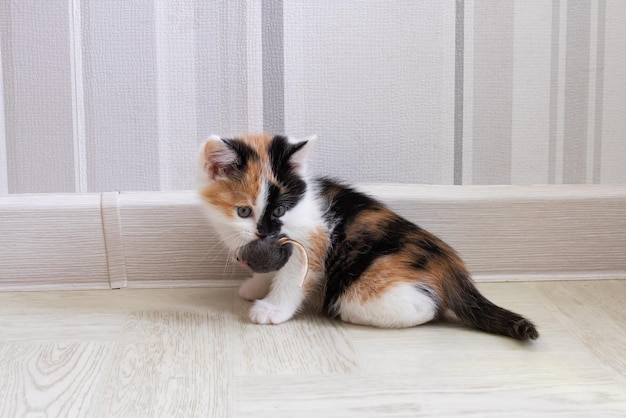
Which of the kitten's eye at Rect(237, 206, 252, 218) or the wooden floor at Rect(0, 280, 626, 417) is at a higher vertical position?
the kitten's eye at Rect(237, 206, 252, 218)

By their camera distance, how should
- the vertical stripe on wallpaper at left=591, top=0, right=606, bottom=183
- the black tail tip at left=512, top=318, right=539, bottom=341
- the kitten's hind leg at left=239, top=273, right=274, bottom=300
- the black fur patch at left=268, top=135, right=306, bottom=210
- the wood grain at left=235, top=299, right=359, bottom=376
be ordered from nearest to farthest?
the wood grain at left=235, top=299, right=359, bottom=376 < the black tail tip at left=512, top=318, right=539, bottom=341 < the black fur patch at left=268, top=135, right=306, bottom=210 < the kitten's hind leg at left=239, top=273, right=274, bottom=300 < the vertical stripe on wallpaper at left=591, top=0, right=606, bottom=183

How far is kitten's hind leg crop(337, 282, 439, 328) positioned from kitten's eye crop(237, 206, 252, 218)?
276 millimetres

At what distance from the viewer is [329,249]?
63.1 inches

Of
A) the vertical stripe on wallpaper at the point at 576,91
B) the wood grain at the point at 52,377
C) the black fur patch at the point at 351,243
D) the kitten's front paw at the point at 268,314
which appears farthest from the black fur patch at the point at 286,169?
the vertical stripe on wallpaper at the point at 576,91

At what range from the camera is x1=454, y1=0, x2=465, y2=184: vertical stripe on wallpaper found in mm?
1798

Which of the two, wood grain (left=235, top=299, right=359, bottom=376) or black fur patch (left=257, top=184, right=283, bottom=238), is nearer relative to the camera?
wood grain (left=235, top=299, right=359, bottom=376)

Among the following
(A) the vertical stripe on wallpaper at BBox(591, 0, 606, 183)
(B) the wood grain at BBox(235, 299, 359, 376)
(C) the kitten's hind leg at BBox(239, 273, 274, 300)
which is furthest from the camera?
(A) the vertical stripe on wallpaper at BBox(591, 0, 606, 183)

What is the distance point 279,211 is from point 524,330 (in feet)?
1.79

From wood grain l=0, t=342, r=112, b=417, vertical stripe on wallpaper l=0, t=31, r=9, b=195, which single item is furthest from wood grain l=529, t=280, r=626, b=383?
vertical stripe on wallpaper l=0, t=31, r=9, b=195

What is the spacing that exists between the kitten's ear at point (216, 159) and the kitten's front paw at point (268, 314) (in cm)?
29

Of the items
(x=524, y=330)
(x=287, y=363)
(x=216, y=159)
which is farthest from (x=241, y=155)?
(x=524, y=330)

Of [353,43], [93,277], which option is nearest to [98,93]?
[93,277]

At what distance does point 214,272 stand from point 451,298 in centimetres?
63

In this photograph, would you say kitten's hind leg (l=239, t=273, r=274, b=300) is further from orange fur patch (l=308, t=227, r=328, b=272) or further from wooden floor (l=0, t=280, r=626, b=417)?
orange fur patch (l=308, t=227, r=328, b=272)
